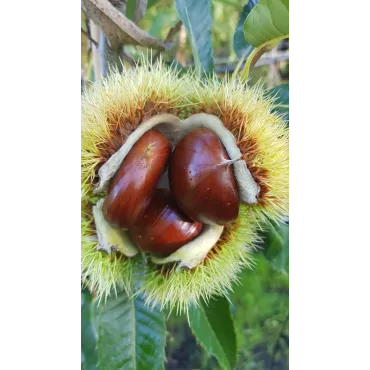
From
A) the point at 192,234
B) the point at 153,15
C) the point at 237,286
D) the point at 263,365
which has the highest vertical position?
the point at 153,15

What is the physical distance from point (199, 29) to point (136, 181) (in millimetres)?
348

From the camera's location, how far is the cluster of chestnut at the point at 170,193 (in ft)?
3.26

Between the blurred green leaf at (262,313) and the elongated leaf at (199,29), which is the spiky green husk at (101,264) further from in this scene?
the elongated leaf at (199,29)

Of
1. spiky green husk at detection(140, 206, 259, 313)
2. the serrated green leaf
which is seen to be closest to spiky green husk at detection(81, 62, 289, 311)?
spiky green husk at detection(140, 206, 259, 313)

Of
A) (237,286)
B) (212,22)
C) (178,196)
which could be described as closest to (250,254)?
(237,286)

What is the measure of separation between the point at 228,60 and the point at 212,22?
0.30ft

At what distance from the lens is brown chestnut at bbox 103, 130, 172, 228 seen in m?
1.02

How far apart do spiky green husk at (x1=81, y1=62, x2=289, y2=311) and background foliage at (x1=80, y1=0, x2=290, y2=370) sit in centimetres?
3

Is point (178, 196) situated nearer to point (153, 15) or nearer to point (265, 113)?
point (265, 113)

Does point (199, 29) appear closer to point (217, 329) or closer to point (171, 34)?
point (171, 34)

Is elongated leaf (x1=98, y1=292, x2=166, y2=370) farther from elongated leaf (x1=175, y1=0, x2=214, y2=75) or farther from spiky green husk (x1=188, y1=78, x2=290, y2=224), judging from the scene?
elongated leaf (x1=175, y1=0, x2=214, y2=75)

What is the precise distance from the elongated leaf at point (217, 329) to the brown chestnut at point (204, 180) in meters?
0.20

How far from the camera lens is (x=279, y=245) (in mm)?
1040
